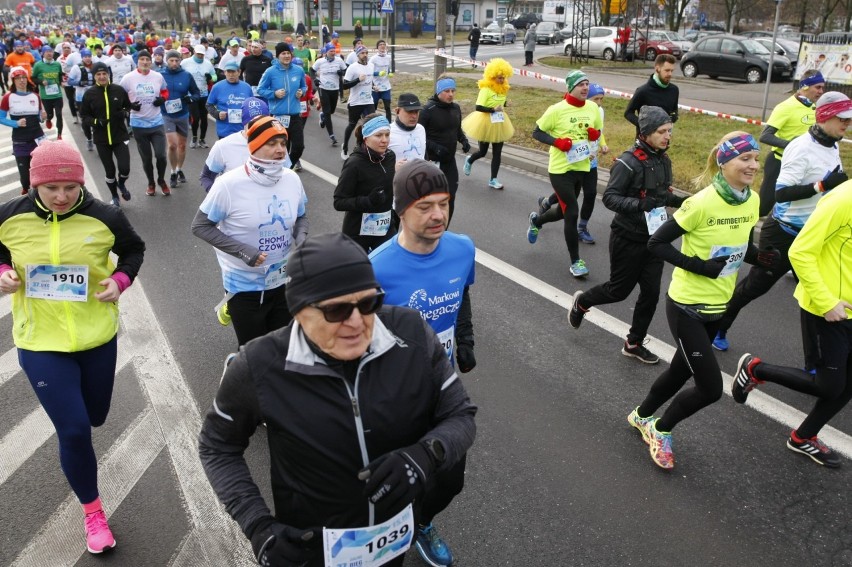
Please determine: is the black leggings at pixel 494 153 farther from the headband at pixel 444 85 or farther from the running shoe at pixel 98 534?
the running shoe at pixel 98 534

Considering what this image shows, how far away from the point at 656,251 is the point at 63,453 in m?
3.58

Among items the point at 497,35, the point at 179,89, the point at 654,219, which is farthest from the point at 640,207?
the point at 497,35

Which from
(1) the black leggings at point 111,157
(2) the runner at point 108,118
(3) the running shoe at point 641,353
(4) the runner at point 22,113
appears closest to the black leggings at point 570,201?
(3) the running shoe at point 641,353

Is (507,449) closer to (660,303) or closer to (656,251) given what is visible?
(656,251)

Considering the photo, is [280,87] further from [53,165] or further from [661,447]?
[661,447]

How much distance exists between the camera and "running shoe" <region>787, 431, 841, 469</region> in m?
4.37

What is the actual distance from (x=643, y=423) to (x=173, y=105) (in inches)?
385

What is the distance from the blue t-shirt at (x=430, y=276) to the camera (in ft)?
11.1

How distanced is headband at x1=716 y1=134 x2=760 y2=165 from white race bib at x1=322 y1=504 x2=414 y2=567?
2.90 meters

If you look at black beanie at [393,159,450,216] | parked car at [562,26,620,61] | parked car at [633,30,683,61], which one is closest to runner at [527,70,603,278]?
black beanie at [393,159,450,216]

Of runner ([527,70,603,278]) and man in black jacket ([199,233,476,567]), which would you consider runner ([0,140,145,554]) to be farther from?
runner ([527,70,603,278])

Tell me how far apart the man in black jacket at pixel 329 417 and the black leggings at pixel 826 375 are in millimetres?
2844

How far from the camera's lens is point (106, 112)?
10.0 meters

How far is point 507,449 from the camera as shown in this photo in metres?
4.60
